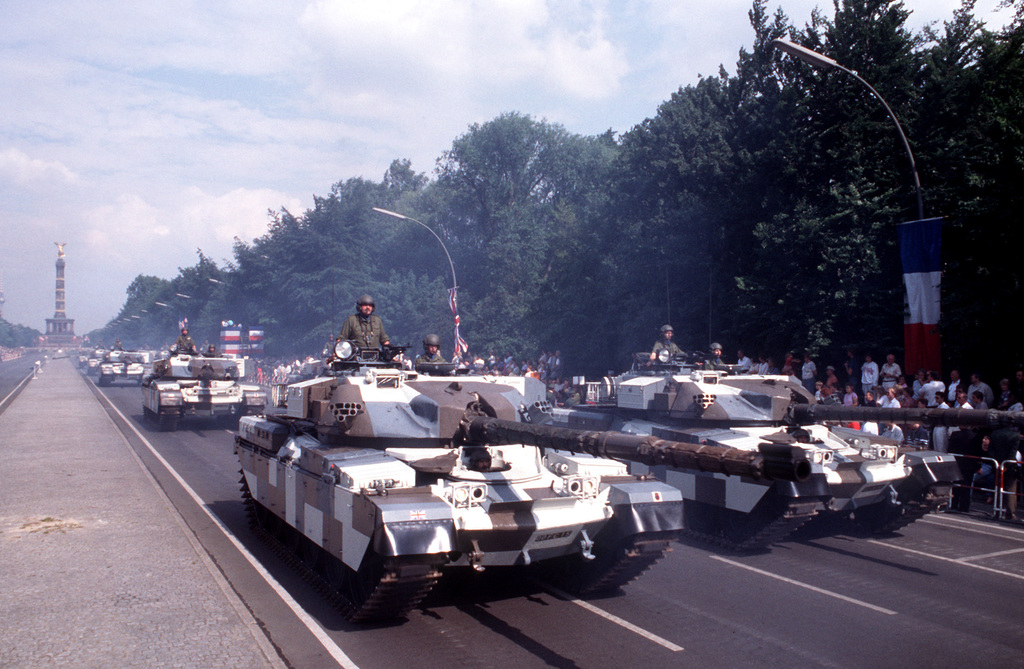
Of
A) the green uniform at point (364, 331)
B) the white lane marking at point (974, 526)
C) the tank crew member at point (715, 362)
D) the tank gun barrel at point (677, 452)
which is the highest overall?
the green uniform at point (364, 331)

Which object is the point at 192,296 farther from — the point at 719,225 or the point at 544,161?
the point at 719,225

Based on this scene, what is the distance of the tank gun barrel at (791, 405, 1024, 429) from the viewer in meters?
7.00

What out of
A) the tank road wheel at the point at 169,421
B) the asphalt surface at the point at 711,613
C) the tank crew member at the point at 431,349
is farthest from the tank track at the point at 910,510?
the tank road wheel at the point at 169,421

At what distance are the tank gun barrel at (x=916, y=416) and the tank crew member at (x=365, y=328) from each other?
5717 mm

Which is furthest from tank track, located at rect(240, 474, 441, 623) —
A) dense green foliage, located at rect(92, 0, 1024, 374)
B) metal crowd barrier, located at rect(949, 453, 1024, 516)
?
dense green foliage, located at rect(92, 0, 1024, 374)

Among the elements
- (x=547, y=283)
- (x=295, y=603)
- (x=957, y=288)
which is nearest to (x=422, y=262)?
(x=547, y=283)

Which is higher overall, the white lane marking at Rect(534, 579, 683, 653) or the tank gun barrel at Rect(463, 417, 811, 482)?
the tank gun barrel at Rect(463, 417, 811, 482)

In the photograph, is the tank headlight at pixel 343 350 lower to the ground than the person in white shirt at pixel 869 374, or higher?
higher

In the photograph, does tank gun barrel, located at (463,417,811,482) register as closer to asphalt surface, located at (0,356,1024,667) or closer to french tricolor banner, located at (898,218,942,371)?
asphalt surface, located at (0,356,1024,667)

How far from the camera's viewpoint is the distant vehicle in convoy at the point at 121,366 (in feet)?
160

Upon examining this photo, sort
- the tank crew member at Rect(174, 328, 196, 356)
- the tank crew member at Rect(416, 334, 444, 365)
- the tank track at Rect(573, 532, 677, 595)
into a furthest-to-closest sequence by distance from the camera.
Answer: the tank crew member at Rect(174, 328, 196, 356), the tank crew member at Rect(416, 334, 444, 365), the tank track at Rect(573, 532, 677, 595)

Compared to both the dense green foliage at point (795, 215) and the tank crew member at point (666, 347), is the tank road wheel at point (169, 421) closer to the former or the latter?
the dense green foliage at point (795, 215)

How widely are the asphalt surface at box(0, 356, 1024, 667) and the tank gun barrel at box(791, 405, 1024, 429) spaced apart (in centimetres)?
167

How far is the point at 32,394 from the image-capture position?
39.5m
